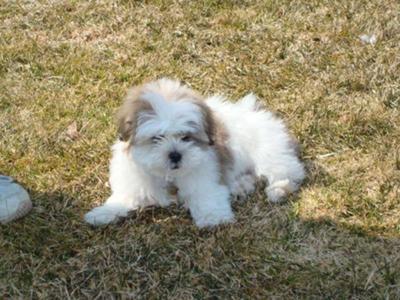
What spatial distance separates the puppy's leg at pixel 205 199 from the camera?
14.0 ft

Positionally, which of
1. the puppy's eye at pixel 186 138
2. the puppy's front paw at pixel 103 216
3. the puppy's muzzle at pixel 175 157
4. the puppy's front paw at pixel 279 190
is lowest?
the puppy's front paw at pixel 103 216

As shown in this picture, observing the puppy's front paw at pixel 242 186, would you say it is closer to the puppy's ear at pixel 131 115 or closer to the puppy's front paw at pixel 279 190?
the puppy's front paw at pixel 279 190

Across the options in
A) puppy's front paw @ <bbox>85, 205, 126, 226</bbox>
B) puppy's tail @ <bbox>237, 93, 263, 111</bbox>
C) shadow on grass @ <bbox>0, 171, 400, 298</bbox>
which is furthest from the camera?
puppy's tail @ <bbox>237, 93, 263, 111</bbox>

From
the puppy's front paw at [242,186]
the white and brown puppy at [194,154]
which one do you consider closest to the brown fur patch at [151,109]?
the white and brown puppy at [194,154]

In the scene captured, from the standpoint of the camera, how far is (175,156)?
4.02 metres

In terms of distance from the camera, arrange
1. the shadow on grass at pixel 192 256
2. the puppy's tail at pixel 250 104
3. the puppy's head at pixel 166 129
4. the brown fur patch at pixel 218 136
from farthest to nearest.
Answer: the puppy's tail at pixel 250 104 → the brown fur patch at pixel 218 136 → the puppy's head at pixel 166 129 → the shadow on grass at pixel 192 256

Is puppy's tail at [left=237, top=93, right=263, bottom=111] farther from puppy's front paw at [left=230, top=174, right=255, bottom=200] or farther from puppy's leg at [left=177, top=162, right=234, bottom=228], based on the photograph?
puppy's leg at [left=177, top=162, right=234, bottom=228]

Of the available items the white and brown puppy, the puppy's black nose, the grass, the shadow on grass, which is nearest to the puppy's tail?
the white and brown puppy

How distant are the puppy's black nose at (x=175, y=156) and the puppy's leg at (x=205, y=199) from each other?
0.90 ft

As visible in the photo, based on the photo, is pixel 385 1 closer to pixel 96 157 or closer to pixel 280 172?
pixel 280 172

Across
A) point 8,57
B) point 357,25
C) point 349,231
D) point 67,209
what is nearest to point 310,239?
point 349,231

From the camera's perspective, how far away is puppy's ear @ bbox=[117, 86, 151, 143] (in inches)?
159

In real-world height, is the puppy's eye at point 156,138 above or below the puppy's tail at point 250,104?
above

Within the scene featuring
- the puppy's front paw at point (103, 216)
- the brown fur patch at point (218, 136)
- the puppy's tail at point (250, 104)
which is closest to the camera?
the brown fur patch at point (218, 136)
